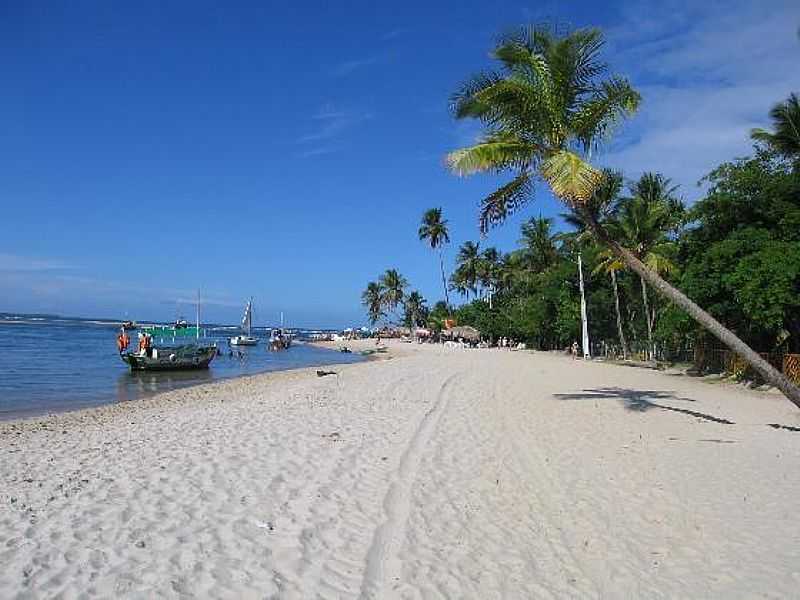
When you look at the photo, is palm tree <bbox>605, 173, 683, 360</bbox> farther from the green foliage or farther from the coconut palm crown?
the coconut palm crown

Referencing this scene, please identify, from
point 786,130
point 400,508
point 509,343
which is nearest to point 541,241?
point 509,343

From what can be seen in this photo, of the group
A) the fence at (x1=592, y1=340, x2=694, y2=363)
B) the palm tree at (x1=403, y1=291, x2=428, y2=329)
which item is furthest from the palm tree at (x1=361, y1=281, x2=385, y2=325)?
the fence at (x1=592, y1=340, x2=694, y2=363)

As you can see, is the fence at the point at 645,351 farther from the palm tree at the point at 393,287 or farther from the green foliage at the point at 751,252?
the palm tree at the point at 393,287

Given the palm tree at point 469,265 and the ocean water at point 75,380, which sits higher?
the palm tree at point 469,265

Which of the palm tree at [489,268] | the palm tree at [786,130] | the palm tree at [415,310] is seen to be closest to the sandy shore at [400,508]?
the palm tree at [786,130]

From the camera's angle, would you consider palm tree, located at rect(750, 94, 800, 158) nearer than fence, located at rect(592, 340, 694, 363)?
Yes

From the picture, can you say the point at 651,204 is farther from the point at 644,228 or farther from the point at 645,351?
the point at 645,351

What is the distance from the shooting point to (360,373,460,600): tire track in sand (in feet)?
14.6

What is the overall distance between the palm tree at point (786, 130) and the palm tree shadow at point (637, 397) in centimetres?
1146

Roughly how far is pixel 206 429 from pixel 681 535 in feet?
25.3

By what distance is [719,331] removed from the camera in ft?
35.4

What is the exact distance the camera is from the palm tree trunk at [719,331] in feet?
33.4

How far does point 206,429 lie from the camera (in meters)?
10.5

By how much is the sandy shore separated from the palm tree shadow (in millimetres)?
1028
